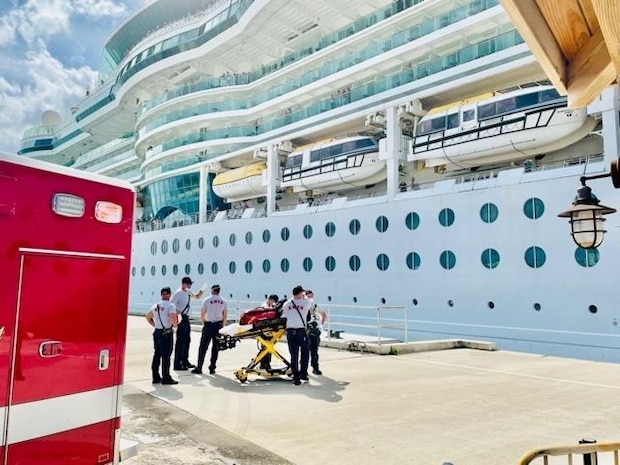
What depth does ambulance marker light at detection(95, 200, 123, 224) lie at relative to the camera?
126 inches

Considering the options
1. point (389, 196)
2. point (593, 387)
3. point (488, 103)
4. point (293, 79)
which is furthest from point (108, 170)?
point (593, 387)

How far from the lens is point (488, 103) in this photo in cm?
1377

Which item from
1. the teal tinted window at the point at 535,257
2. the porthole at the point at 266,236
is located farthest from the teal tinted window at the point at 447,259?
the porthole at the point at 266,236

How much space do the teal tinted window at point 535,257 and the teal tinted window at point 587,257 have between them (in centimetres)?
74

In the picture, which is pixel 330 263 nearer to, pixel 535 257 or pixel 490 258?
pixel 490 258

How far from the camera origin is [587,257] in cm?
1098

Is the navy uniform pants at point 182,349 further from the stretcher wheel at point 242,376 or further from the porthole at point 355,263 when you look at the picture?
the porthole at point 355,263

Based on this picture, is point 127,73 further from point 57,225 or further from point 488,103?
point 57,225

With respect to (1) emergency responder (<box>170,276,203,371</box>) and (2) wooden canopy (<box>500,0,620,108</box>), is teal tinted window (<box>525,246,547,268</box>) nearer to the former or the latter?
(1) emergency responder (<box>170,276,203,371</box>)

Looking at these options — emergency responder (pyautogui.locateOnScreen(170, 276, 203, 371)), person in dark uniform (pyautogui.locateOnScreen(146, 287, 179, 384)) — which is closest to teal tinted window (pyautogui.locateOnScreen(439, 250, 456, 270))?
emergency responder (pyautogui.locateOnScreen(170, 276, 203, 371))

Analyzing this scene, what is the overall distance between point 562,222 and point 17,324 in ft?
37.3

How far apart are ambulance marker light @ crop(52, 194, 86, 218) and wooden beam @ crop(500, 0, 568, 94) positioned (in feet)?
8.17

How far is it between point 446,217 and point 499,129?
2.68 metres

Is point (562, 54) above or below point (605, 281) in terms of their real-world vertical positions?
above
